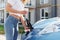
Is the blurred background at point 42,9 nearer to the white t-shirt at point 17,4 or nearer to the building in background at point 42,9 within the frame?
the building in background at point 42,9

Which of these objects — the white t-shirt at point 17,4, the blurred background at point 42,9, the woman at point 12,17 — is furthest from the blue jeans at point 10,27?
the blurred background at point 42,9

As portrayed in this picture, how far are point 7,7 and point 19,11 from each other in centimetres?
16

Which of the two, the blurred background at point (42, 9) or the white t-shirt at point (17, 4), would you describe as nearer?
the white t-shirt at point (17, 4)

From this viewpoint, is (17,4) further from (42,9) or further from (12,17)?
(42,9)

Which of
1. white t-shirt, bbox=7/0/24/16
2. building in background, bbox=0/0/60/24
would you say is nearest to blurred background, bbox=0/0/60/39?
building in background, bbox=0/0/60/24

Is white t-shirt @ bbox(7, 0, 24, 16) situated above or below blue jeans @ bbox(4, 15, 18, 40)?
above

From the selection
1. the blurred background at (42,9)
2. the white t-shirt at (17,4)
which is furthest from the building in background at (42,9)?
the white t-shirt at (17,4)

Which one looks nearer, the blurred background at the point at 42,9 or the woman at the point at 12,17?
the woman at the point at 12,17

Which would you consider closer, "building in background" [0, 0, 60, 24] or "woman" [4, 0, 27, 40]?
"woman" [4, 0, 27, 40]

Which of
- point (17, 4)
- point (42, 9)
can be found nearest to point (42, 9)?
point (42, 9)

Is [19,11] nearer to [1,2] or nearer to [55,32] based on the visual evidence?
[55,32]

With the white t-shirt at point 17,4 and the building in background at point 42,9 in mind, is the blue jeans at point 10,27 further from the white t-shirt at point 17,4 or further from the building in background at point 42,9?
the building in background at point 42,9

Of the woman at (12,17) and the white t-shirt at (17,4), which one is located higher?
the white t-shirt at (17,4)

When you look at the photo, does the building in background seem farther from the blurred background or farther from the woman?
the woman
